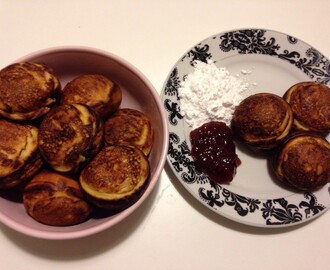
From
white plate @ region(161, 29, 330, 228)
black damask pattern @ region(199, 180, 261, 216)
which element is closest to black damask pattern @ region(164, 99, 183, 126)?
white plate @ region(161, 29, 330, 228)

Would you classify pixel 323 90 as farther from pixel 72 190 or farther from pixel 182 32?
pixel 72 190

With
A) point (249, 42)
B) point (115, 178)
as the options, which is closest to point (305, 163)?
point (249, 42)

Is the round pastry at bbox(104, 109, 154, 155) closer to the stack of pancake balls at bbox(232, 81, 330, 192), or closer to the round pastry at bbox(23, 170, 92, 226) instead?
the round pastry at bbox(23, 170, 92, 226)

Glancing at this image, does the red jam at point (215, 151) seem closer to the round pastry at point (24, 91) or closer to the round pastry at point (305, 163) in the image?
the round pastry at point (305, 163)

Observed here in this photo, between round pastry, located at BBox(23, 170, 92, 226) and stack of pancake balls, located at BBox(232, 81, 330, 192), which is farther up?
stack of pancake balls, located at BBox(232, 81, 330, 192)

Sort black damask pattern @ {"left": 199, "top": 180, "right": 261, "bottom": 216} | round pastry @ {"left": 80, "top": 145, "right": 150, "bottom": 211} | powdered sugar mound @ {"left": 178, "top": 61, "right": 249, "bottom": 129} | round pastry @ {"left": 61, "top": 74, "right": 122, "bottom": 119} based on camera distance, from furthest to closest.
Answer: powdered sugar mound @ {"left": 178, "top": 61, "right": 249, "bottom": 129}
black damask pattern @ {"left": 199, "top": 180, "right": 261, "bottom": 216}
round pastry @ {"left": 61, "top": 74, "right": 122, "bottom": 119}
round pastry @ {"left": 80, "top": 145, "right": 150, "bottom": 211}

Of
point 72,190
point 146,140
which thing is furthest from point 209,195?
point 72,190

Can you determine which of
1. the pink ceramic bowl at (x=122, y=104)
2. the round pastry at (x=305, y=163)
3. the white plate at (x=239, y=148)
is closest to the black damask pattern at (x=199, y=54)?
the white plate at (x=239, y=148)

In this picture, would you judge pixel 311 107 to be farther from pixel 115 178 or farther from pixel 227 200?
pixel 115 178
